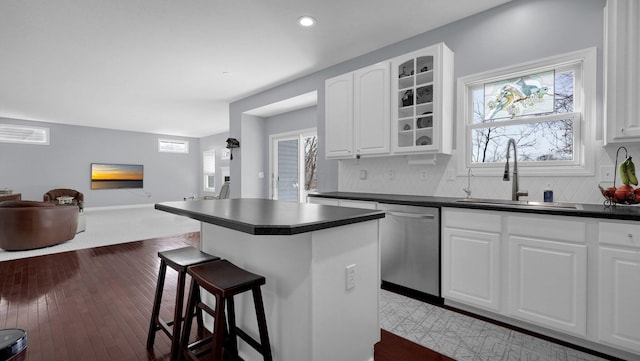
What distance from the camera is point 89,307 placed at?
8.75 feet

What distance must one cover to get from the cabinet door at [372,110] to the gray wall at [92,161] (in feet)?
31.1

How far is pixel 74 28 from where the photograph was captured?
331 centimetres

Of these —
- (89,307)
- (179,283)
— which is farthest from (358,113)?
(89,307)

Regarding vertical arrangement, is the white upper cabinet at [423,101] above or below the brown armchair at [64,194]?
above

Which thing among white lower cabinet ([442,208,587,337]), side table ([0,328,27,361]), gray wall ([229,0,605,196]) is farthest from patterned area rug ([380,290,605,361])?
side table ([0,328,27,361])

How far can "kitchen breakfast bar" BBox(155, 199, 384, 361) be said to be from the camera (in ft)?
4.88

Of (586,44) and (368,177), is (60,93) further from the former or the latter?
(586,44)

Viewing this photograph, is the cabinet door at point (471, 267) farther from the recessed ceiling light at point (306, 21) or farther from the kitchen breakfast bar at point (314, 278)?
the recessed ceiling light at point (306, 21)

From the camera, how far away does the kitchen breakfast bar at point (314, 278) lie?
149 cm

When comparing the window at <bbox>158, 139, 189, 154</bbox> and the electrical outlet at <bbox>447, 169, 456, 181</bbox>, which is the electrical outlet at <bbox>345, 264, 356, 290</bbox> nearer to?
the electrical outlet at <bbox>447, 169, 456, 181</bbox>

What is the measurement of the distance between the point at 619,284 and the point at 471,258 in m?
0.83

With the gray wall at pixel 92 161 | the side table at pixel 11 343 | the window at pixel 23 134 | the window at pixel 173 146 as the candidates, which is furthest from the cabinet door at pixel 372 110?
the window at pixel 23 134

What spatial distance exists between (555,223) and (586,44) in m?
1.56

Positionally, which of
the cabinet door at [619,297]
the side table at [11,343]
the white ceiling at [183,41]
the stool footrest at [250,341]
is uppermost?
the white ceiling at [183,41]
